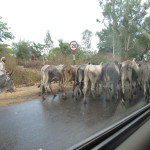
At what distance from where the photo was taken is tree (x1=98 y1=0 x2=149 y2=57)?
2.32 metres

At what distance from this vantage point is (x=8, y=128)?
2.45m

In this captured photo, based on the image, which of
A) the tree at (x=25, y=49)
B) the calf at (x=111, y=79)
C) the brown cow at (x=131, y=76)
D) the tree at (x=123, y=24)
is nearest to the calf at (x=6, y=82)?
the tree at (x=25, y=49)

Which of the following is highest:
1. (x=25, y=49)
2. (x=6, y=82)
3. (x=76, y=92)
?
(x=25, y=49)

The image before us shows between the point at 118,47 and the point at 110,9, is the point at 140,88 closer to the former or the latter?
the point at 118,47

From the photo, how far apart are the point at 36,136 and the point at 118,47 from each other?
5.07 feet

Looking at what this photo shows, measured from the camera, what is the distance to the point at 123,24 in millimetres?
2402

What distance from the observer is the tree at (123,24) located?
2318 mm

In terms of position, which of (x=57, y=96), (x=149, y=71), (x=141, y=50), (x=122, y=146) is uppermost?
(x=141, y=50)

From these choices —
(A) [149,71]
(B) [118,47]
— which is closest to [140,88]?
(A) [149,71]

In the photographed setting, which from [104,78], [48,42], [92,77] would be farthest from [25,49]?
[92,77]

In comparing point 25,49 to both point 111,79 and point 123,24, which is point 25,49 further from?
point 111,79

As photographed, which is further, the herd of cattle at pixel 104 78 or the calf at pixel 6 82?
the herd of cattle at pixel 104 78

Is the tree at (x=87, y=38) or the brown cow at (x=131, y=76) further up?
the tree at (x=87, y=38)

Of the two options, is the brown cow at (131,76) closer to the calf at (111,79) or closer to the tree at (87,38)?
the calf at (111,79)
